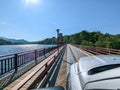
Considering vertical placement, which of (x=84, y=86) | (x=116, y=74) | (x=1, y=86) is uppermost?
(x=116, y=74)

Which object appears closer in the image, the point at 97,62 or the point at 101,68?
the point at 101,68

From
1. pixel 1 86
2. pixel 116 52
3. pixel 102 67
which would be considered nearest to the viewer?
pixel 102 67

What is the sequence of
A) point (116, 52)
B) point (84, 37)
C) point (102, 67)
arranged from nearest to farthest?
point (102, 67)
point (116, 52)
point (84, 37)

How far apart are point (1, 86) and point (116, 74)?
6.41 metres

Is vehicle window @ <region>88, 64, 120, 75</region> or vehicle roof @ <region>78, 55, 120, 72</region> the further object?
vehicle roof @ <region>78, 55, 120, 72</region>

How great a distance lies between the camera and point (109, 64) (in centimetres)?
276

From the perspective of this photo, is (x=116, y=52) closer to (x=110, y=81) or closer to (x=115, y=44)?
(x=110, y=81)

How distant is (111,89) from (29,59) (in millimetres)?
14275

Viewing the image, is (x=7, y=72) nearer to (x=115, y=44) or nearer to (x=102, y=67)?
(x=102, y=67)

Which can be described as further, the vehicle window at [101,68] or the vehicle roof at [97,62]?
the vehicle roof at [97,62]

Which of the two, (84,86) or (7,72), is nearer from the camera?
(84,86)

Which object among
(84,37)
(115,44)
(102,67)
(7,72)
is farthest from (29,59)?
(84,37)

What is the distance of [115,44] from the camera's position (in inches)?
3799

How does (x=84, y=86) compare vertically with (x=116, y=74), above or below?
below
